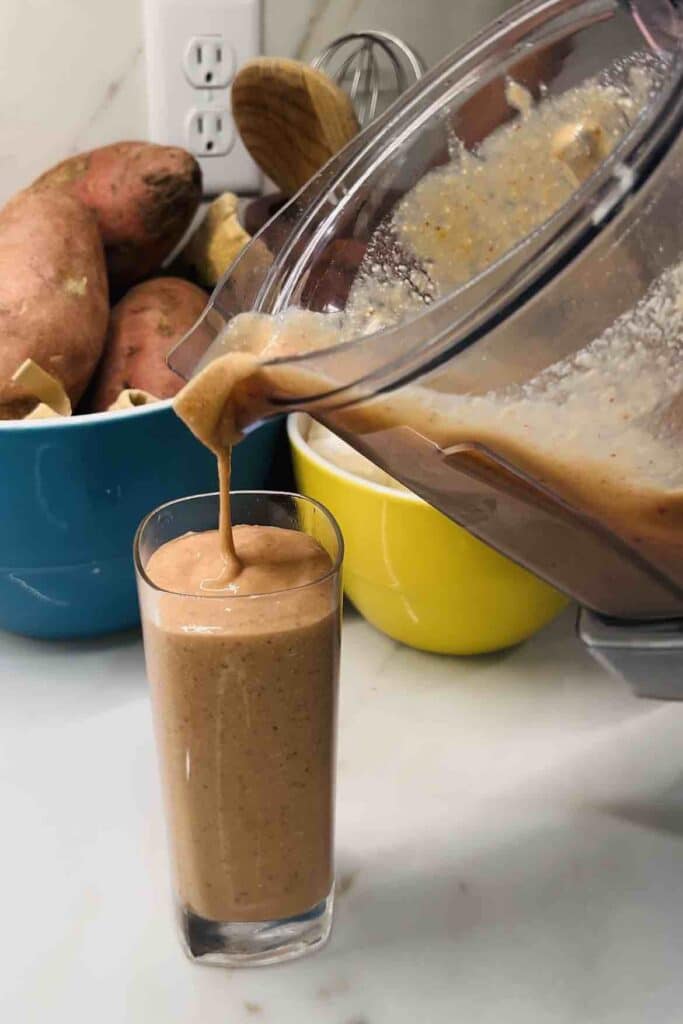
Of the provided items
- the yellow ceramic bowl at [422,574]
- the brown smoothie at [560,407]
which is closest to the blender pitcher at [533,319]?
the brown smoothie at [560,407]

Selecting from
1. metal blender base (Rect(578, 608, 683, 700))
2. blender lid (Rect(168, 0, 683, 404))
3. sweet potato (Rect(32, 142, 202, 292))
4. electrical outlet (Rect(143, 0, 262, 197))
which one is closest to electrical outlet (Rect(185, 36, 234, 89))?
electrical outlet (Rect(143, 0, 262, 197))

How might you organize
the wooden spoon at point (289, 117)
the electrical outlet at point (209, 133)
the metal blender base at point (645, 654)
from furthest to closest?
1. the electrical outlet at point (209, 133)
2. the wooden spoon at point (289, 117)
3. the metal blender base at point (645, 654)

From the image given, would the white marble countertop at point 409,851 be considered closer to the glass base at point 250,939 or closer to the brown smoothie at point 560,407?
the glass base at point 250,939

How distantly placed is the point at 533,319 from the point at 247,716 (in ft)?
0.61

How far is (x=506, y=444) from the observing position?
35 cm

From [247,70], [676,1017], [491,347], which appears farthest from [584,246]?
[247,70]

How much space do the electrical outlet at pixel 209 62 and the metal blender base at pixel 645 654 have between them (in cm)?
53

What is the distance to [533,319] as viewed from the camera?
313 mm

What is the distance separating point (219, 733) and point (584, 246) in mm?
227

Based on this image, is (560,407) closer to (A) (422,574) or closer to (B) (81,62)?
(A) (422,574)

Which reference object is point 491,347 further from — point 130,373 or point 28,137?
point 28,137

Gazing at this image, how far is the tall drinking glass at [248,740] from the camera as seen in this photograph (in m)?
0.38

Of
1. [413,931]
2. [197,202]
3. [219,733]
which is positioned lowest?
[413,931]

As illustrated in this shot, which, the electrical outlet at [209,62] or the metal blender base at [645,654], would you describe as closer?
the metal blender base at [645,654]
